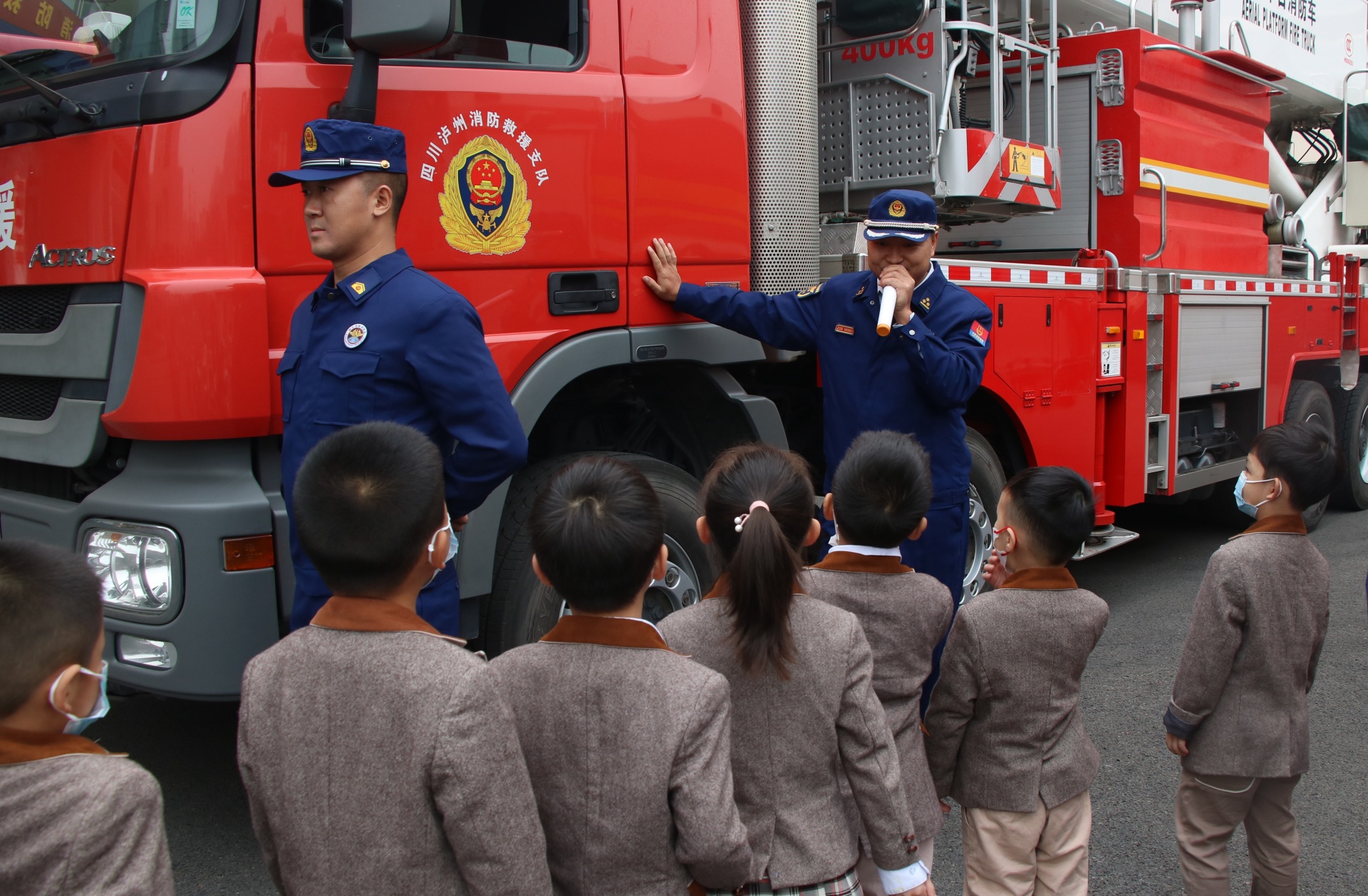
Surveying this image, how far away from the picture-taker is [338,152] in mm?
2363

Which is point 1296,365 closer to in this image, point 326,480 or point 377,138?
point 377,138

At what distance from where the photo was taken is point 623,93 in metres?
3.16

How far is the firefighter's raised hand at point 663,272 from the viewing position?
3.23 metres

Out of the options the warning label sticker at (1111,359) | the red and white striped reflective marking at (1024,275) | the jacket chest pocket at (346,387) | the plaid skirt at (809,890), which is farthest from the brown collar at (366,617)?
the warning label sticker at (1111,359)

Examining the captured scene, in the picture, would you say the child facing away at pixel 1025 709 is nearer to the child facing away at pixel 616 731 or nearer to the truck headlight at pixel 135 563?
the child facing away at pixel 616 731

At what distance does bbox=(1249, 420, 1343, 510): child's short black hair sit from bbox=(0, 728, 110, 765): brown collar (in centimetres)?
229

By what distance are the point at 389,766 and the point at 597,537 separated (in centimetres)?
42

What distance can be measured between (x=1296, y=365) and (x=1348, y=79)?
6.93 feet

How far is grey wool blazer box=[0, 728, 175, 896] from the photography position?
1.24m

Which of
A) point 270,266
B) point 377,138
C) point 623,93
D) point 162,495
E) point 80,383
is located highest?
point 623,93

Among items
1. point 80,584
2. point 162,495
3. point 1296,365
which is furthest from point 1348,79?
point 80,584

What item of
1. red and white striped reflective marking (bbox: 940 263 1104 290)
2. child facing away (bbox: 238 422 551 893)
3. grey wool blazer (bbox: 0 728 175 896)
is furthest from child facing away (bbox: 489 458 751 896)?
red and white striped reflective marking (bbox: 940 263 1104 290)

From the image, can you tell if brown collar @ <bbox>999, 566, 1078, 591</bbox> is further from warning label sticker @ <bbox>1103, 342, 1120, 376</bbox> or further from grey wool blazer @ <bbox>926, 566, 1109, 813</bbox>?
warning label sticker @ <bbox>1103, 342, 1120, 376</bbox>

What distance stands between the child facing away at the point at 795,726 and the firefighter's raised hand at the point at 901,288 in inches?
55.9
